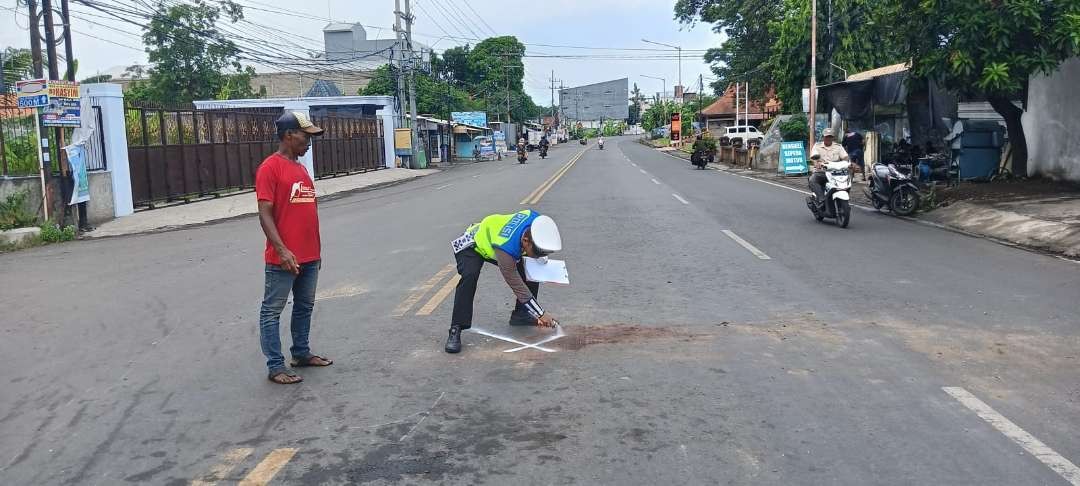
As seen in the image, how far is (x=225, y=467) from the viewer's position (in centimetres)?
402

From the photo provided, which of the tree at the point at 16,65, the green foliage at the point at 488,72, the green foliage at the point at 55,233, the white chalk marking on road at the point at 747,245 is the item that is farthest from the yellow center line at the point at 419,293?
the green foliage at the point at 488,72

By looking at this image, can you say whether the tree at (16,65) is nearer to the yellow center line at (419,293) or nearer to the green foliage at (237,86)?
the green foliage at (237,86)

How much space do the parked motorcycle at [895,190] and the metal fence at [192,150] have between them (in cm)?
1566

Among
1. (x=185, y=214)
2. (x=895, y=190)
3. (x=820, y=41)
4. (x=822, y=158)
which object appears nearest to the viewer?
(x=822, y=158)

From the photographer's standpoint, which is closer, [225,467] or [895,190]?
[225,467]

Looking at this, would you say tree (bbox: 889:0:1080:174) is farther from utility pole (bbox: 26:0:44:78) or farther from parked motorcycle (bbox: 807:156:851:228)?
utility pole (bbox: 26:0:44:78)

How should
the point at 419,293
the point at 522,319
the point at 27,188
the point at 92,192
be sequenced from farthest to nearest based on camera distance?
1. the point at 92,192
2. the point at 27,188
3. the point at 419,293
4. the point at 522,319

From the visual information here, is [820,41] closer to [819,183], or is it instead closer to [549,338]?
[819,183]

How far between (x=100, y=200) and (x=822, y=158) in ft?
46.4

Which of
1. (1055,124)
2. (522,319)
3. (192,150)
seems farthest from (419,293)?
(192,150)

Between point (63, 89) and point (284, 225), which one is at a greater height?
point (63, 89)

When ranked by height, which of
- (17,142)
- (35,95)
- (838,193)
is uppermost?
(35,95)

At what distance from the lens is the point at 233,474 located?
393cm

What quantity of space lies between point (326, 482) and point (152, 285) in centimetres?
657
